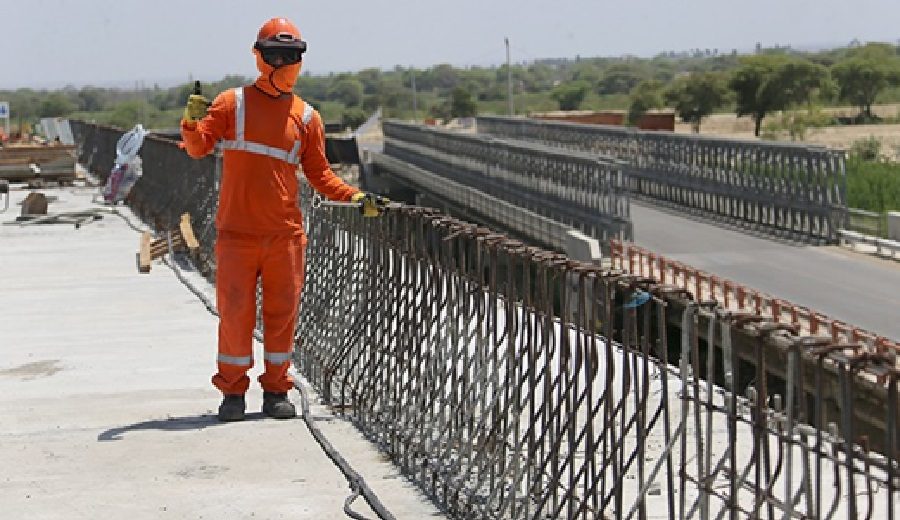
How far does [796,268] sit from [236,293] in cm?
2601

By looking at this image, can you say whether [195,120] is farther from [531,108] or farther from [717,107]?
[531,108]

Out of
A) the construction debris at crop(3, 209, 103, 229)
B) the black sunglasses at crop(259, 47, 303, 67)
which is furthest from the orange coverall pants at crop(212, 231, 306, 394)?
the construction debris at crop(3, 209, 103, 229)

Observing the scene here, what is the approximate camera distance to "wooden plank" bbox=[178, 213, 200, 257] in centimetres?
1833

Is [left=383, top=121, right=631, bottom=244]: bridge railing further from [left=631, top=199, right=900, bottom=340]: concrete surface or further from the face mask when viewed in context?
the face mask

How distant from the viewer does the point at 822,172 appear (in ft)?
128

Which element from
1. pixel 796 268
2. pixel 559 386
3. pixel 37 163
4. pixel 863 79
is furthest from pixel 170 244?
pixel 863 79

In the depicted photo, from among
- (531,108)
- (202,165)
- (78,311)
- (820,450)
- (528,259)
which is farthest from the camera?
(531,108)

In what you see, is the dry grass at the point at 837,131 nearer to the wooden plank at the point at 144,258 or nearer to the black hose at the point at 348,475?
the wooden plank at the point at 144,258

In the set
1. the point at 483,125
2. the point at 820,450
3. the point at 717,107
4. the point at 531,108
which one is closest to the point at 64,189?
the point at 820,450

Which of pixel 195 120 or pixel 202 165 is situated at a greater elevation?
pixel 195 120

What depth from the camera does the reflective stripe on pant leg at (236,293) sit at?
9.47m

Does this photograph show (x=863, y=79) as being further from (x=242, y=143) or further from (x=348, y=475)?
(x=348, y=475)

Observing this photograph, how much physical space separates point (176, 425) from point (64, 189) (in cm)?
2615

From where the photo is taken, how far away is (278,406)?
31.8 feet
